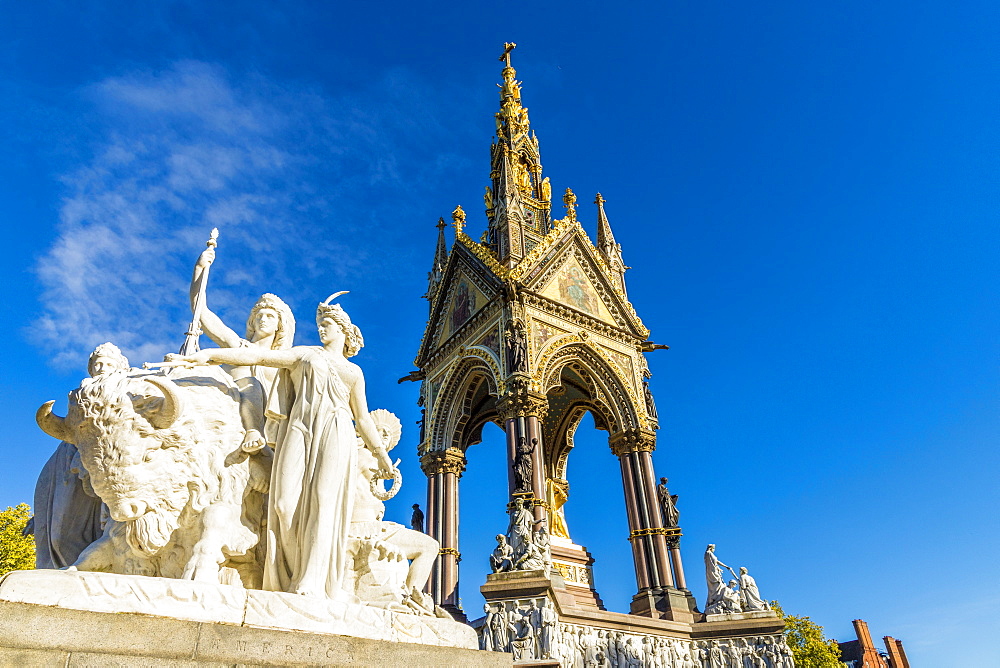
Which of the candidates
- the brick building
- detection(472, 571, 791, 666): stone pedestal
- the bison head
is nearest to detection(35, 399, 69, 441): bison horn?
the bison head

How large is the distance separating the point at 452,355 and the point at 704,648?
30.5 feet

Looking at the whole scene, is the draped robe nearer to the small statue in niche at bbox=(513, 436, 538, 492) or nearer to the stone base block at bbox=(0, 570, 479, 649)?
the stone base block at bbox=(0, 570, 479, 649)

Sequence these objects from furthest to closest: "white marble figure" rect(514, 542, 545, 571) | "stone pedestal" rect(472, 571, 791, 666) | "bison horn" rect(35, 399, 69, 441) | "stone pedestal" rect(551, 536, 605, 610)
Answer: "stone pedestal" rect(551, 536, 605, 610)
"white marble figure" rect(514, 542, 545, 571)
"stone pedestal" rect(472, 571, 791, 666)
"bison horn" rect(35, 399, 69, 441)

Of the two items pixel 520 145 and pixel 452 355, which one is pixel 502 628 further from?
pixel 520 145

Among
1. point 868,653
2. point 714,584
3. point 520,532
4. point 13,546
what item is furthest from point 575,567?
point 868,653

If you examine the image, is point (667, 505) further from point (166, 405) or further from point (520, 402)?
point (166, 405)

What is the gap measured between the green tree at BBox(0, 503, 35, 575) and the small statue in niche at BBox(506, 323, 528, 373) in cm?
988

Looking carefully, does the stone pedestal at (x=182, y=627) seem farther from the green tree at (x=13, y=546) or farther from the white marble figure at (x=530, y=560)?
the green tree at (x=13, y=546)

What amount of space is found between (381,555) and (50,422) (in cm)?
133

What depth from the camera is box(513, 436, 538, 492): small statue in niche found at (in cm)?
1359

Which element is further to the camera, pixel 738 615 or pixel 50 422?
pixel 738 615

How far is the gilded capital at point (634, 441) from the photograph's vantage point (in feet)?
Answer: 55.0

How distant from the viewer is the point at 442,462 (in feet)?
56.9

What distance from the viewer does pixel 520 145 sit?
22.4 m
